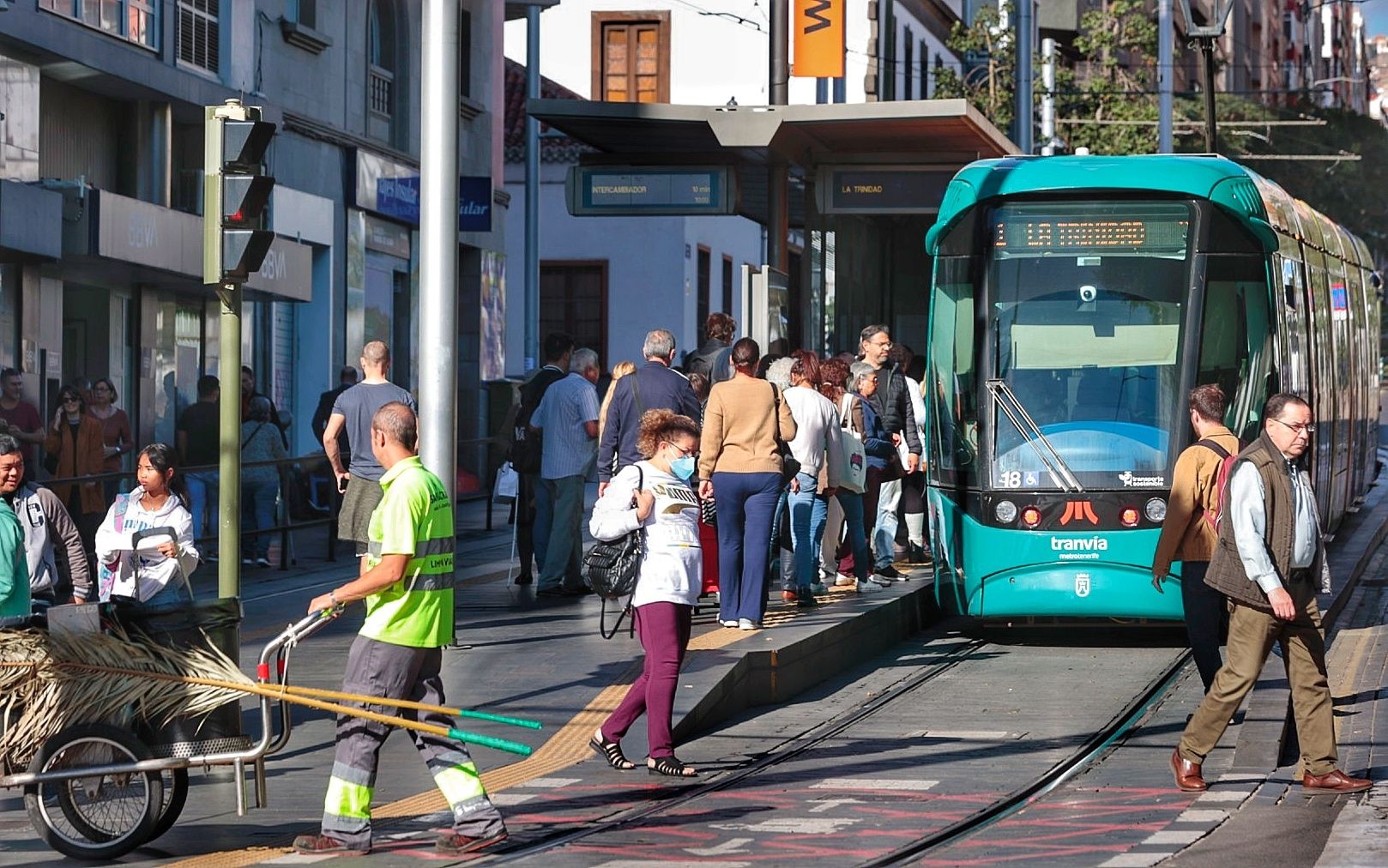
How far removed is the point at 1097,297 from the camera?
15.3 metres

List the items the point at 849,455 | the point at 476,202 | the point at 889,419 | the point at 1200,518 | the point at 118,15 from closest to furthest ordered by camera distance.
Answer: the point at 1200,518 → the point at 849,455 → the point at 889,419 → the point at 118,15 → the point at 476,202

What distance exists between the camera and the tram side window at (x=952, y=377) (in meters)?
15.3

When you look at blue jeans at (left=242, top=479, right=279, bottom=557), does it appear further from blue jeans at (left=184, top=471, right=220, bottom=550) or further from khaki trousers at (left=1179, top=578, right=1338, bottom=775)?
khaki trousers at (left=1179, top=578, right=1338, bottom=775)

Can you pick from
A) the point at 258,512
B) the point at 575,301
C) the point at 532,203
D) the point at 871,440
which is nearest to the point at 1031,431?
the point at 871,440

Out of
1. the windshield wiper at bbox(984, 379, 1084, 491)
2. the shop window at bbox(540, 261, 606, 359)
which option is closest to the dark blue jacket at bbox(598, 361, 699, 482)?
the windshield wiper at bbox(984, 379, 1084, 491)

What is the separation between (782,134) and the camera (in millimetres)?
19859

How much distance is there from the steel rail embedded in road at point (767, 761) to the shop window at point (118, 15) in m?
9.74

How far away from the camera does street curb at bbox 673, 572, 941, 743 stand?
39.5 ft

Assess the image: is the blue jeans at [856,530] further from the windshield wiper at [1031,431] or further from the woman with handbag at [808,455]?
the windshield wiper at [1031,431]

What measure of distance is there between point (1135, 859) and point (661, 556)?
110 inches

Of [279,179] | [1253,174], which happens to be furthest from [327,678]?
[279,179]

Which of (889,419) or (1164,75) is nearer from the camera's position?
(889,419)

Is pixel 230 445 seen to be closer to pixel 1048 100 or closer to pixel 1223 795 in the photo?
pixel 1223 795

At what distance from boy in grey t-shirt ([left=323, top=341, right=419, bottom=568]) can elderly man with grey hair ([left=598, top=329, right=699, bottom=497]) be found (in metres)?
1.53
